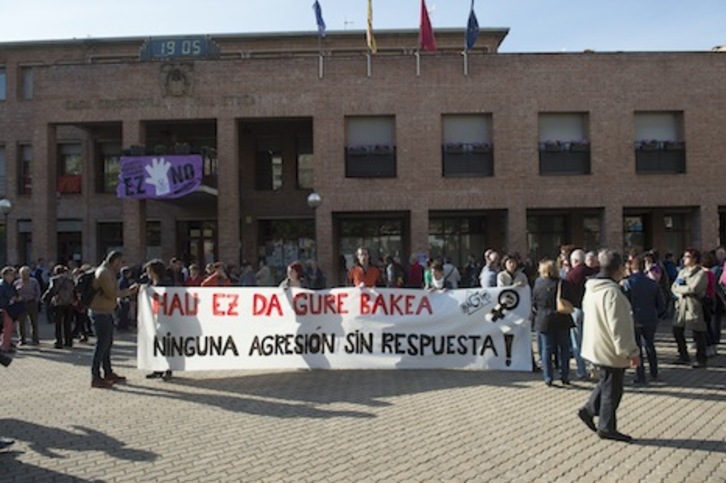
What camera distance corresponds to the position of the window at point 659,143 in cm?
2206

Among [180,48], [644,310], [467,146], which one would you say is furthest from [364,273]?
[180,48]

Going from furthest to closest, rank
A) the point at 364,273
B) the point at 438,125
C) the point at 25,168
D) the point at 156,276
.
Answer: the point at 25,168, the point at 438,125, the point at 364,273, the point at 156,276

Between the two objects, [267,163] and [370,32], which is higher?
[370,32]

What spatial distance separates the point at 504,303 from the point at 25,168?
25.1 metres

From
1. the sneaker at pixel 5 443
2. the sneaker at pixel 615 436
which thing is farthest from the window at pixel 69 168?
the sneaker at pixel 615 436

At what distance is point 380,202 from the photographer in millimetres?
21672

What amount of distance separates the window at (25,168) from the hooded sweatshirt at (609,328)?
89.2 ft

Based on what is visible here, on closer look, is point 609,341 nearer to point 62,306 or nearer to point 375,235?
point 62,306

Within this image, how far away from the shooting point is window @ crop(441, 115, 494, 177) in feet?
72.1

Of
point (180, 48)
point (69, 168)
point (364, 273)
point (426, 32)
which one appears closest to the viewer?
point (364, 273)

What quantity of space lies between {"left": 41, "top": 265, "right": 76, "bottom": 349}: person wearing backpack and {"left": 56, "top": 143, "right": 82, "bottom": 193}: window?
14.5 m

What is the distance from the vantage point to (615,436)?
629cm

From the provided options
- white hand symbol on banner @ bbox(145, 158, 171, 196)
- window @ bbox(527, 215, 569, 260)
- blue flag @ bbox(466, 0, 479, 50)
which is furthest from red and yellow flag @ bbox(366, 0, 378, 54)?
window @ bbox(527, 215, 569, 260)

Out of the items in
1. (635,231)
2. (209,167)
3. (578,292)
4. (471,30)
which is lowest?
(578,292)
